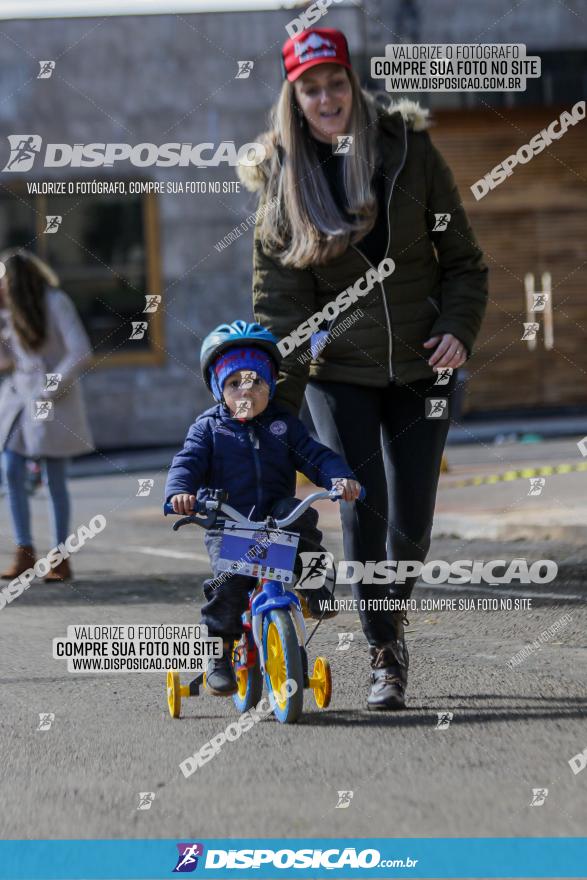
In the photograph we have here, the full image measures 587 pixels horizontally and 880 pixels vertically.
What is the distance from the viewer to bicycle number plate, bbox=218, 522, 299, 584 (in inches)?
200

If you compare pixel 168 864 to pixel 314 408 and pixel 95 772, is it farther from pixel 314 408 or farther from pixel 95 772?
pixel 314 408

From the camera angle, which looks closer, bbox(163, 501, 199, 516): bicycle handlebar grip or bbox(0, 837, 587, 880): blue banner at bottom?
bbox(0, 837, 587, 880): blue banner at bottom

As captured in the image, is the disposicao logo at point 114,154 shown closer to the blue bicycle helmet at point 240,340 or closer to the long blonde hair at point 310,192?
the long blonde hair at point 310,192

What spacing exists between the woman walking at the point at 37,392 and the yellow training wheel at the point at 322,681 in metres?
3.87

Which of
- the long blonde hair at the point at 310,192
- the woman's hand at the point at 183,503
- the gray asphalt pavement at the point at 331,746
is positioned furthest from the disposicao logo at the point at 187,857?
the long blonde hair at the point at 310,192

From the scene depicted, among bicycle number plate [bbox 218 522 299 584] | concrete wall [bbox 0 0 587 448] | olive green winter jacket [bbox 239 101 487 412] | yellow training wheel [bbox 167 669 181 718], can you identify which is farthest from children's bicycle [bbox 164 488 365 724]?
concrete wall [bbox 0 0 587 448]

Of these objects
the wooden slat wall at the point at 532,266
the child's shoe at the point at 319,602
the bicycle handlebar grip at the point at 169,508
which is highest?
the wooden slat wall at the point at 532,266

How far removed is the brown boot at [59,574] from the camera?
884cm

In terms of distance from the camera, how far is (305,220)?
5188 millimetres

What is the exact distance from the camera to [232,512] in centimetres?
505

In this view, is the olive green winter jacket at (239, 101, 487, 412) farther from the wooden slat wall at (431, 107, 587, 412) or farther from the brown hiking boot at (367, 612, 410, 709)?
the wooden slat wall at (431, 107, 587, 412)

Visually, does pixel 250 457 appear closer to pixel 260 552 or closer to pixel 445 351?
pixel 260 552

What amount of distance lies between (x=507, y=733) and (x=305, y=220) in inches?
68.0

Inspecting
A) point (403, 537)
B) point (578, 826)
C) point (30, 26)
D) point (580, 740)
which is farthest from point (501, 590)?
point (30, 26)
